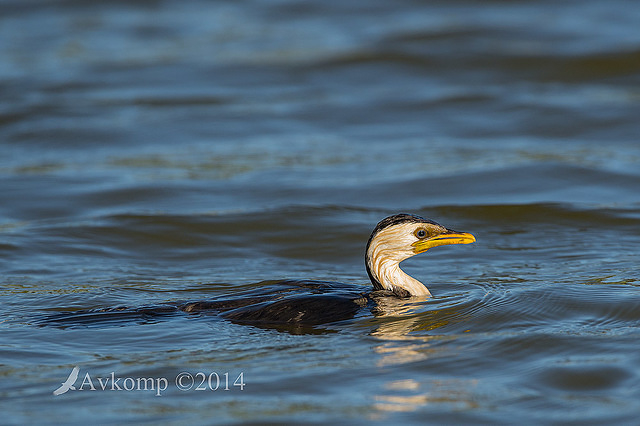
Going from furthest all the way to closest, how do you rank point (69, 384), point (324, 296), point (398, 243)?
1. point (398, 243)
2. point (324, 296)
3. point (69, 384)

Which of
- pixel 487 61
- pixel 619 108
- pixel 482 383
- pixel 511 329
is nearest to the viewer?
pixel 482 383

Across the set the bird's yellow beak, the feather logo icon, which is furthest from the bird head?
the feather logo icon

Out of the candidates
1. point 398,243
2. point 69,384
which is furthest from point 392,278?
point 69,384

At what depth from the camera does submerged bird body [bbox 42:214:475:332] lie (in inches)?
265

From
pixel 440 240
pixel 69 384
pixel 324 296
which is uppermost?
pixel 440 240

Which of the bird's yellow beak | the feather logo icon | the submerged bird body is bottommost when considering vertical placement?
the feather logo icon

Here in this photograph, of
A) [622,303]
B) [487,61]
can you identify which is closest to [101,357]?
[622,303]

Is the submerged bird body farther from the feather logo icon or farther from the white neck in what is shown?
the feather logo icon

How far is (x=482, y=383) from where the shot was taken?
5793mm

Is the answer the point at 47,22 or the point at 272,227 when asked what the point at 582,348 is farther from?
the point at 47,22

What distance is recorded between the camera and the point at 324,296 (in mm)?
6852

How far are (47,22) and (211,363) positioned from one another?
15.7 m

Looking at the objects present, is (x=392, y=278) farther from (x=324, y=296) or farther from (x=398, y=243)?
(x=324, y=296)

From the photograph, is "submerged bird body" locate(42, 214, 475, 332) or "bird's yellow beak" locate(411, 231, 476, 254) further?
"bird's yellow beak" locate(411, 231, 476, 254)
